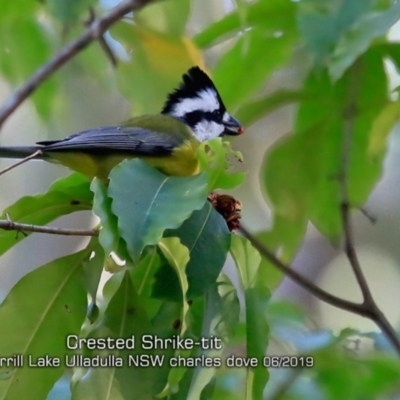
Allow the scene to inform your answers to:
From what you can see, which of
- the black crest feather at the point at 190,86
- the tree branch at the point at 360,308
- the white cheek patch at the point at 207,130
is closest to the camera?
the tree branch at the point at 360,308

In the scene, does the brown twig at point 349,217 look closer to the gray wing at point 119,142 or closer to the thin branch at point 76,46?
the gray wing at point 119,142

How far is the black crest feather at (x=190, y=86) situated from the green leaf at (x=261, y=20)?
0.34 feet

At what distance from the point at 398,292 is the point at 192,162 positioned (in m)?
2.15

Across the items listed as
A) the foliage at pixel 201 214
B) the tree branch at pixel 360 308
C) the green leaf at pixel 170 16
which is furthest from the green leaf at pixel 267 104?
the tree branch at pixel 360 308

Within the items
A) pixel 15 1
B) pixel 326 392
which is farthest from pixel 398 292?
pixel 15 1

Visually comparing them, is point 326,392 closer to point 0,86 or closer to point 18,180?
point 18,180

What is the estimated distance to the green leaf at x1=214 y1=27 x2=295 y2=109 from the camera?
5.30 feet

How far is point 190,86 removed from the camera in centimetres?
176

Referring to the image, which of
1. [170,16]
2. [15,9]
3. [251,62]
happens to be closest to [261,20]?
[251,62]

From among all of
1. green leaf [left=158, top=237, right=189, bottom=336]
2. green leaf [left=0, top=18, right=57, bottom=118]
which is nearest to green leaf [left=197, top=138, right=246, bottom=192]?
green leaf [left=158, top=237, right=189, bottom=336]

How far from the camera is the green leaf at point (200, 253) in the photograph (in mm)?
949

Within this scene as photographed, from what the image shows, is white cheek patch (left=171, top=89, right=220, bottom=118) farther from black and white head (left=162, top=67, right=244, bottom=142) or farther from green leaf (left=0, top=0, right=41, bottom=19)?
Result: green leaf (left=0, top=0, right=41, bottom=19)

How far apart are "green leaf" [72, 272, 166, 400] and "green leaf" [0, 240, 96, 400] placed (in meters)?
0.08

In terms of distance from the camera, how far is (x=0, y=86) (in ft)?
12.3
